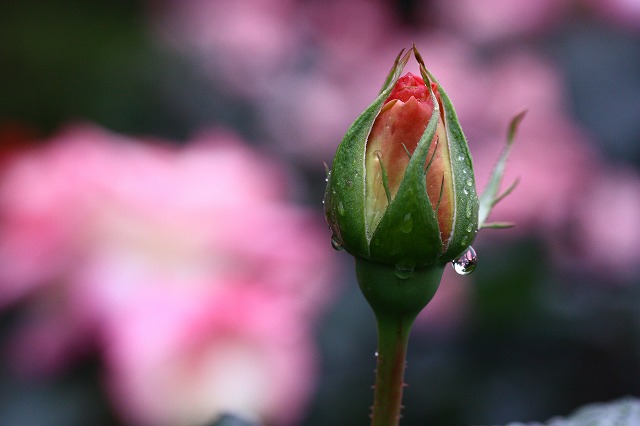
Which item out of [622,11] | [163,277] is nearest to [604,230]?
[622,11]

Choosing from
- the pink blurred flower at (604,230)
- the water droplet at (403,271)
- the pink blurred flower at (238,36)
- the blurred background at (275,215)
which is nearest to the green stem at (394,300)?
the water droplet at (403,271)

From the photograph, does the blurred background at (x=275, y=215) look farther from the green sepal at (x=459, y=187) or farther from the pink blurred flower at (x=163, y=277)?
the green sepal at (x=459, y=187)

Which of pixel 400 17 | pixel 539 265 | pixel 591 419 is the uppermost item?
pixel 400 17

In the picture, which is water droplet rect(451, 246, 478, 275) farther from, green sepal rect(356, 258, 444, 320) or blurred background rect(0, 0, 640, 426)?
blurred background rect(0, 0, 640, 426)

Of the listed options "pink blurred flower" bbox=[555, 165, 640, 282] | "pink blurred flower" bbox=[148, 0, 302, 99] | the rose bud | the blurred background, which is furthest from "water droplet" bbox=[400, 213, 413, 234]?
"pink blurred flower" bbox=[148, 0, 302, 99]

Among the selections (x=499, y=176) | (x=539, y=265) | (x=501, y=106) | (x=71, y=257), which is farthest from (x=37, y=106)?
(x=499, y=176)

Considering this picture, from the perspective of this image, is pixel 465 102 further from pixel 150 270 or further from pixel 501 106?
pixel 150 270

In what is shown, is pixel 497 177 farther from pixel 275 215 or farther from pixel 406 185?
pixel 275 215
